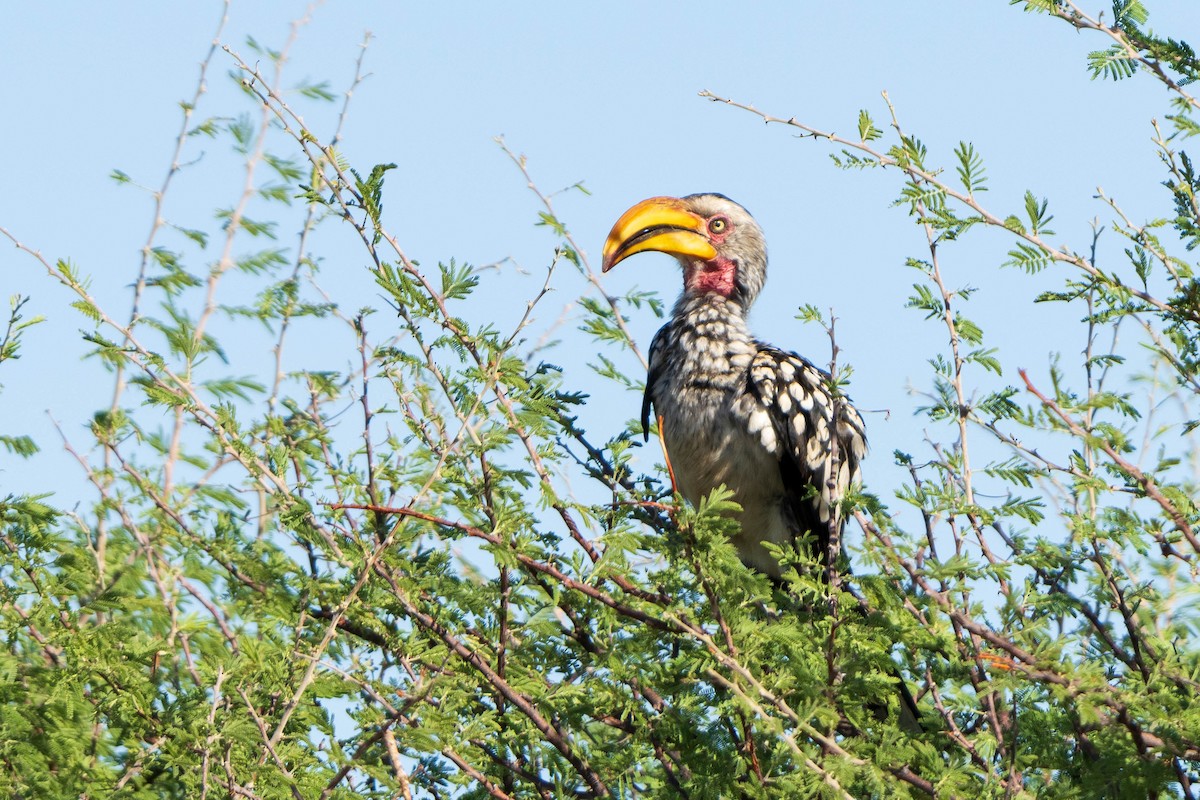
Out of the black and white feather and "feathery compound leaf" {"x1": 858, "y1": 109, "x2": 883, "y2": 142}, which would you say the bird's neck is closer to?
the black and white feather

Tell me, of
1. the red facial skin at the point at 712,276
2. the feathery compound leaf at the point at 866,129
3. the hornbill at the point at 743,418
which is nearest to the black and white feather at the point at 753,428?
the hornbill at the point at 743,418

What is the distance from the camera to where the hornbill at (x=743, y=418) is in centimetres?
472

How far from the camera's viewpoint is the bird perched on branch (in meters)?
4.72

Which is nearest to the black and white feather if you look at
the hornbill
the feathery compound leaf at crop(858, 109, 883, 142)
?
the hornbill

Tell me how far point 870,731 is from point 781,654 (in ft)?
0.85

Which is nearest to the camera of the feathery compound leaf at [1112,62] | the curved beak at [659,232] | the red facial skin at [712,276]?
the feathery compound leaf at [1112,62]

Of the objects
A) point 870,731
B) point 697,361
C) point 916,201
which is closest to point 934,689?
point 870,731

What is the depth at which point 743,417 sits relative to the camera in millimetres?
4742

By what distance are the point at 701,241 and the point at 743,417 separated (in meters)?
1.07

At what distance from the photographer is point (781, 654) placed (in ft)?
10.2

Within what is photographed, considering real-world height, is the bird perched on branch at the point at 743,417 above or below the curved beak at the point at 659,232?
below

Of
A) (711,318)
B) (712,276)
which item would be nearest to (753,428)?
(711,318)

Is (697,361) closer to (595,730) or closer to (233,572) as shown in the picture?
(595,730)

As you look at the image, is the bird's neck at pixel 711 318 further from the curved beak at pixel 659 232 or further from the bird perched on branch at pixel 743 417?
the curved beak at pixel 659 232
